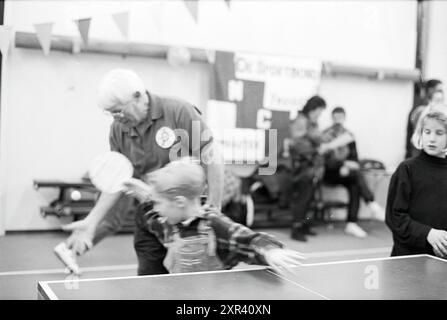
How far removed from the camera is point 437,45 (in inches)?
311

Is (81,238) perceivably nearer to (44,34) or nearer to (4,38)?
(4,38)

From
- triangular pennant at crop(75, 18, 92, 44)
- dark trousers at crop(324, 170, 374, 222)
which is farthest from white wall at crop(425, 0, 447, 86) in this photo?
triangular pennant at crop(75, 18, 92, 44)

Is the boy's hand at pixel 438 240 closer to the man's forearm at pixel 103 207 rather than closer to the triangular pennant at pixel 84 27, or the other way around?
the man's forearm at pixel 103 207

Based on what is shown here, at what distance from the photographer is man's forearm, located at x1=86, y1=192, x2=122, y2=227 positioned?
2.84m

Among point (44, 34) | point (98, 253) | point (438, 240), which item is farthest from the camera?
point (44, 34)

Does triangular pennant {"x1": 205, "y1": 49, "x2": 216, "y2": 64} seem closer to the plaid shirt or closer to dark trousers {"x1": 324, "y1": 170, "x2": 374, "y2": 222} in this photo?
dark trousers {"x1": 324, "y1": 170, "x2": 374, "y2": 222}

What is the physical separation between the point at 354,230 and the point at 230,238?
4583 millimetres

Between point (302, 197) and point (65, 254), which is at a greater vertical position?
point (65, 254)

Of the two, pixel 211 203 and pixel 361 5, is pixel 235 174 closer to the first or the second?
pixel 361 5

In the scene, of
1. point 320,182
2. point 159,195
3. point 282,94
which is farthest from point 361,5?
point 159,195

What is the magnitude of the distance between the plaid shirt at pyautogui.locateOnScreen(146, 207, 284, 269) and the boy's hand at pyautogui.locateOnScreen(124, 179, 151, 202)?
0.19 m

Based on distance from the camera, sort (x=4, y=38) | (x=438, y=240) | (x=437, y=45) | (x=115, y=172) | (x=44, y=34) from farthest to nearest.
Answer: (x=437, y=45) < (x=44, y=34) < (x=4, y=38) < (x=115, y=172) < (x=438, y=240)

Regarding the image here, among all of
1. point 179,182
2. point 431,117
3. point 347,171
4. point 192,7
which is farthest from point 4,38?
point 347,171
